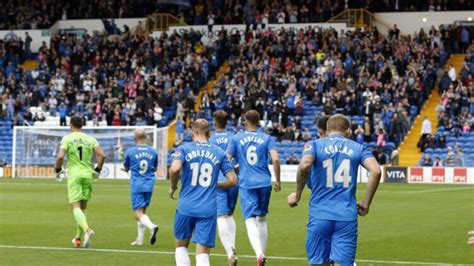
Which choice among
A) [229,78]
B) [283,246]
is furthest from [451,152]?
[283,246]

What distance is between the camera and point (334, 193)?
11375mm

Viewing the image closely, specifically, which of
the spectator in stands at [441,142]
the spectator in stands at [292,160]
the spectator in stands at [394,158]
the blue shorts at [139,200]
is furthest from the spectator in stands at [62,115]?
the blue shorts at [139,200]

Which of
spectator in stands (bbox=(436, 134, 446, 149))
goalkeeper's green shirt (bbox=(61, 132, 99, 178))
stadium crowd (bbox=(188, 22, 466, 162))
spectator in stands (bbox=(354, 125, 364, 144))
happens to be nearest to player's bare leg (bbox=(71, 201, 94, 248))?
goalkeeper's green shirt (bbox=(61, 132, 99, 178))

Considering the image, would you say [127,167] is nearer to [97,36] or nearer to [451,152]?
[451,152]

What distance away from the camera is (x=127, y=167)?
1930 centimetres

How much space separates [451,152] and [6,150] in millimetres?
23166

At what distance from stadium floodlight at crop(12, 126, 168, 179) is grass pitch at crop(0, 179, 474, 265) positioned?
1099 centimetres

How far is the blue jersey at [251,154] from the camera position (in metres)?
15.9

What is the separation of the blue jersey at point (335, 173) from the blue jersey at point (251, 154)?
4510 mm

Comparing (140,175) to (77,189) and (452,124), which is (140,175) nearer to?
(77,189)

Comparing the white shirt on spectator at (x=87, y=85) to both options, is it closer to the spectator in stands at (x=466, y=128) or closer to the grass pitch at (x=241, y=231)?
the grass pitch at (x=241, y=231)

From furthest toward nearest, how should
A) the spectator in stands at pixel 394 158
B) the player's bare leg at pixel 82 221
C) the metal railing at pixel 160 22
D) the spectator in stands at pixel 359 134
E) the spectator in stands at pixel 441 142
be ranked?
the metal railing at pixel 160 22 → the spectator in stands at pixel 359 134 → the spectator in stands at pixel 441 142 → the spectator in stands at pixel 394 158 → the player's bare leg at pixel 82 221

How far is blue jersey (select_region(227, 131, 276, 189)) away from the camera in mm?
15891

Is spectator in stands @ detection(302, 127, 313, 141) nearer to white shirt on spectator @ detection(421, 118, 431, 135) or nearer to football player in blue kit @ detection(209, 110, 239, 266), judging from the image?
white shirt on spectator @ detection(421, 118, 431, 135)
